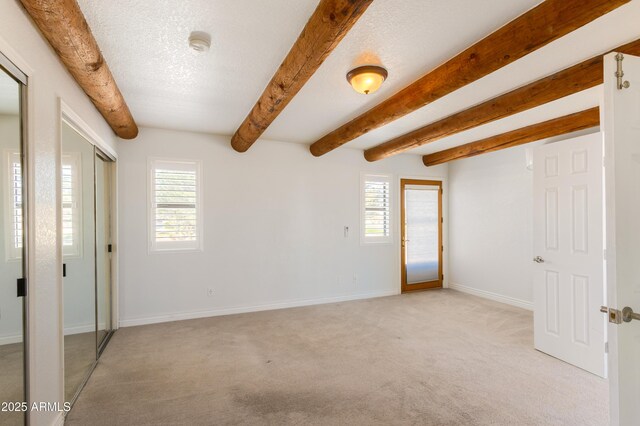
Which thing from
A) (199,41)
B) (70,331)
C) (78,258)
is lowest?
(70,331)

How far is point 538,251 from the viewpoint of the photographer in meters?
3.35

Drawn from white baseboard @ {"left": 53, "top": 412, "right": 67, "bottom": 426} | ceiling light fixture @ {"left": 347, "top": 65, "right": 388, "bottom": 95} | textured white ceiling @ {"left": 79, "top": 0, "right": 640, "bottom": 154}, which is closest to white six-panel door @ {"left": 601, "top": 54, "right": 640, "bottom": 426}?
textured white ceiling @ {"left": 79, "top": 0, "right": 640, "bottom": 154}

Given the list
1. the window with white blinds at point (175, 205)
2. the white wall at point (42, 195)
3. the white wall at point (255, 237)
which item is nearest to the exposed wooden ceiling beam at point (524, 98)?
the white wall at point (255, 237)

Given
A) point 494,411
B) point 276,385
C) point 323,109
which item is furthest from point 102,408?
point 323,109

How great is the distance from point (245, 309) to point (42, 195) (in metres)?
3.23

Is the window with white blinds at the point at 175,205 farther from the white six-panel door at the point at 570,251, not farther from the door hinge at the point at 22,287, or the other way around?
the white six-panel door at the point at 570,251

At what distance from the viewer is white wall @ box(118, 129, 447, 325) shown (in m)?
4.17

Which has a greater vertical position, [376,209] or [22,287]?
[376,209]

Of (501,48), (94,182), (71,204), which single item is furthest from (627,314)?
(94,182)

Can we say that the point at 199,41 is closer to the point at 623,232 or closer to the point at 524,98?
the point at 623,232

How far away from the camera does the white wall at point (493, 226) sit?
4898mm

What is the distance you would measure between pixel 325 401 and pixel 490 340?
2224 mm

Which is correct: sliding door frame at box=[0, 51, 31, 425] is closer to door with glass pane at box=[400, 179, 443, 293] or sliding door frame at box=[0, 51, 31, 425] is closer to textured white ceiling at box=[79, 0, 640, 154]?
textured white ceiling at box=[79, 0, 640, 154]

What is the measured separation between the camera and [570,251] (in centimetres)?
307
